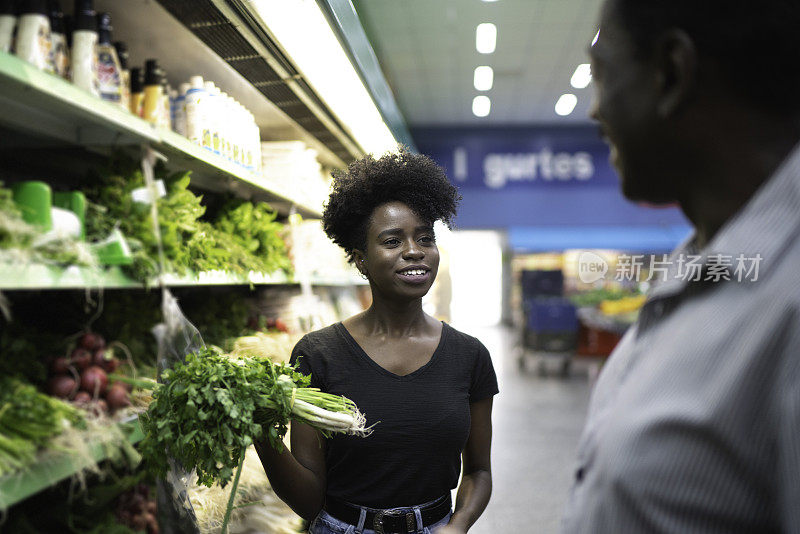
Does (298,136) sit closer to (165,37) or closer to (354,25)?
(354,25)

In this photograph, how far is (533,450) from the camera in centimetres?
590

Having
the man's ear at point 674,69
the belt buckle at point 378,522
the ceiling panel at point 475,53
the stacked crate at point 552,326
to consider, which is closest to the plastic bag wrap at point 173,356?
the belt buckle at point 378,522

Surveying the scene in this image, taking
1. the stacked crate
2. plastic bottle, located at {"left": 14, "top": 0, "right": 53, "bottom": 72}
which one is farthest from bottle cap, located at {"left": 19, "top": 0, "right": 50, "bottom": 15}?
the stacked crate

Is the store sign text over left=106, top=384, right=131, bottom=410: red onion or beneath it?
over

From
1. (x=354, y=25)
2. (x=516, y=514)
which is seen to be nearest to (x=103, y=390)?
(x=354, y=25)

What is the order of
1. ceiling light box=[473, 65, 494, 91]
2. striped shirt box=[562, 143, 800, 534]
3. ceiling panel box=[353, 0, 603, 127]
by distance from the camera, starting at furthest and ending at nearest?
ceiling light box=[473, 65, 494, 91]
ceiling panel box=[353, 0, 603, 127]
striped shirt box=[562, 143, 800, 534]

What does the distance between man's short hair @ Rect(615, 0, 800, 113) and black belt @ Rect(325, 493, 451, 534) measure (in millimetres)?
1397

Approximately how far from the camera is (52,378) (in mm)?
1706

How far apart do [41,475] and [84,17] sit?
3.72 ft

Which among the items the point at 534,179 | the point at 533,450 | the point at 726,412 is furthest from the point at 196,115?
the point at 534,179

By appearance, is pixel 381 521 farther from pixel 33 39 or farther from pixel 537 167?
pixel 537 167

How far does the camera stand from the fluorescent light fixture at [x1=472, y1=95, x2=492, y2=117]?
11.1 m

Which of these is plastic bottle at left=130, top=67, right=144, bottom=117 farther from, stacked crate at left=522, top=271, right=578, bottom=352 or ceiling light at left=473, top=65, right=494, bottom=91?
stacked crate at left=522, top=271, right=578, bottom=352

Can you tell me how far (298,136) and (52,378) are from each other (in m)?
2.09
